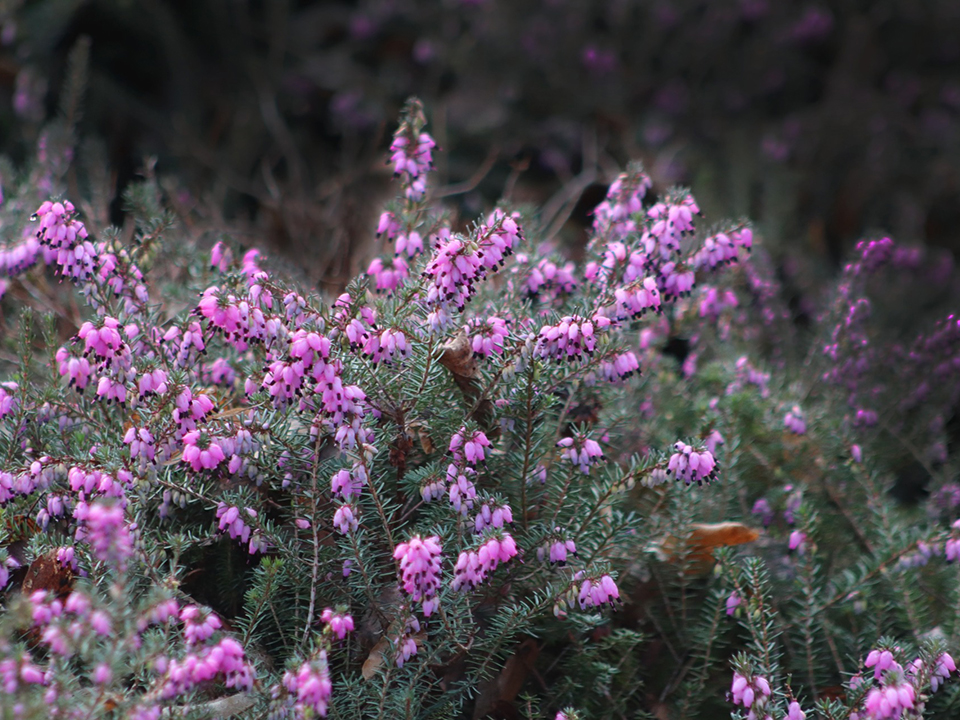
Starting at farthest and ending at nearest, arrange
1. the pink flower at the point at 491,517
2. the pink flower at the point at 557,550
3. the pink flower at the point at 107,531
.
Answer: the pink flower at the point at 557,550
the pink flower at the point at 491,517
the pink flower at the point at 107,531

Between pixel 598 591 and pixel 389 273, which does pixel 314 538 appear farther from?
pixel 389 273

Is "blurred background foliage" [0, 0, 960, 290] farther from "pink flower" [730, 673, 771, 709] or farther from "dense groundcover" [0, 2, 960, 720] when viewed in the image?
"pink flower" [730, 673, 771, 709]

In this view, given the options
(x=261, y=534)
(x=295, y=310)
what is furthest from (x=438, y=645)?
(x=295, y=310)

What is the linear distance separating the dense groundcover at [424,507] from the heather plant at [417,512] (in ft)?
0.03

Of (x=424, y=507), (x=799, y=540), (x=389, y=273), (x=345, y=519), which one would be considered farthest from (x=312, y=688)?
(x=799, y=540)

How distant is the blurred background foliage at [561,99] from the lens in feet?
18.0

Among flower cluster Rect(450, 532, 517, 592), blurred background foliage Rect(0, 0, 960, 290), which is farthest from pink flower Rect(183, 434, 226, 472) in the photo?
blurred background foliage Rect(0, 0, 960, 290)

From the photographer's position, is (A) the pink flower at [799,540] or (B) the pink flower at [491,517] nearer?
(B) the pink flower at [491,517]

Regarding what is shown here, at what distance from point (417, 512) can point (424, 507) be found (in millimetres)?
46

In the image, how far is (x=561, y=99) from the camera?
637 cm

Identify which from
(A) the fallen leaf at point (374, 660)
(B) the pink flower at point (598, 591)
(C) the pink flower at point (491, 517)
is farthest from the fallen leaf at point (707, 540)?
(A) the fallen leaf at point (374, 660)

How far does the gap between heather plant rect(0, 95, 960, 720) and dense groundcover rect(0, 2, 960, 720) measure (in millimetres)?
10

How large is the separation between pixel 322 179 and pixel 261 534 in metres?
4.58

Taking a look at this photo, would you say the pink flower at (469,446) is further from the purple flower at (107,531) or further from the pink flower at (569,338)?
the purple flower at (107,531)
